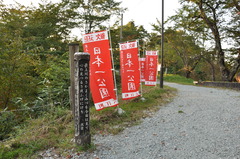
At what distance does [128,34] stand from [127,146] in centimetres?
1965

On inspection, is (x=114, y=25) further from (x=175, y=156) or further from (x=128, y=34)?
(x=175, y=156)

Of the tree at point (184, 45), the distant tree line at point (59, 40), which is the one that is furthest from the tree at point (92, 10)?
the tree at point (184, 45)

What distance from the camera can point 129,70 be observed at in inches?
291

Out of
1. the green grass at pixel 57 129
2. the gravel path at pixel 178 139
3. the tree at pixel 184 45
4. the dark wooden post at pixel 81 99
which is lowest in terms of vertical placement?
the gravel path at pixel 178 139

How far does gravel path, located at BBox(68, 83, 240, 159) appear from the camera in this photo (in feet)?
12.1

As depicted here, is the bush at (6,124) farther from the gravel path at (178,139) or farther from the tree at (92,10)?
the tree at (92,10)

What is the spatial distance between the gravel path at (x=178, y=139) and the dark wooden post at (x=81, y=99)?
385 mm

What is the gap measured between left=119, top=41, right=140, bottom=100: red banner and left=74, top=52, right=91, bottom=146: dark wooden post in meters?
3.43

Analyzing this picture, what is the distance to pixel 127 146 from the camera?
4.09 meters

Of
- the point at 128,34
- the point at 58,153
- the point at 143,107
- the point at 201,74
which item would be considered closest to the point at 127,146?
the point at 58,153

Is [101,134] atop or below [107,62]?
below

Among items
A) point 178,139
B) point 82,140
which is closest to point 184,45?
point 178,139

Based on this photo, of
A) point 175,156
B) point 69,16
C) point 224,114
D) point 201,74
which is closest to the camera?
point 175,156

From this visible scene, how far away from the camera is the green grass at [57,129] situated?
3.80 metres
